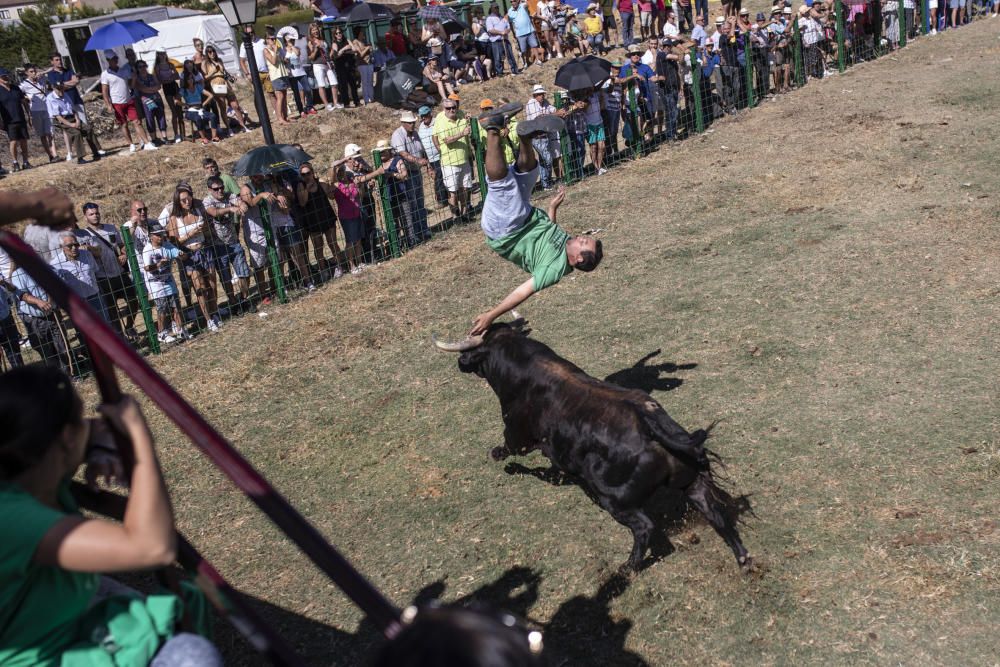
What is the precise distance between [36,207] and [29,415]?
0.64 meters

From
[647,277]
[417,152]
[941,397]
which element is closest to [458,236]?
[417,152]

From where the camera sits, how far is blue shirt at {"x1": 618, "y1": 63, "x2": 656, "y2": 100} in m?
15.9

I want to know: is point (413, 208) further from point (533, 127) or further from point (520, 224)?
point (520, 224)

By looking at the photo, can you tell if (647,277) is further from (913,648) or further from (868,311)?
A: (913,648)

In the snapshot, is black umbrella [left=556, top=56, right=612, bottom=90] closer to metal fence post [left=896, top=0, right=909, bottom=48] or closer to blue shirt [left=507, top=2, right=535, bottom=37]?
blue shirt [left=507, top=2, right=535, bottom=37]

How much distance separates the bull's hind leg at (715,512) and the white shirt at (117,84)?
14969 mm

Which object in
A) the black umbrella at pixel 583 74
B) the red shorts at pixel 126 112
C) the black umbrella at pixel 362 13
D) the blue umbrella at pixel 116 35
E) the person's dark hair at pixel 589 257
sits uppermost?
the blue umbrella at pixel 116 35

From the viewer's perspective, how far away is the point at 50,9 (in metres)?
36.2

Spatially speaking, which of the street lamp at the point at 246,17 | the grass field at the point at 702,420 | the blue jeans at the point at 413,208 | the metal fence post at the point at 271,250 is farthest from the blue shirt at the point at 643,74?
the metal fence post at the point at 271,250

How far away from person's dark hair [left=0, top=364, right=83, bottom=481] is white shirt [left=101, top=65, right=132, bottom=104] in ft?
53.1

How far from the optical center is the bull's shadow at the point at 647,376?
7855 mm

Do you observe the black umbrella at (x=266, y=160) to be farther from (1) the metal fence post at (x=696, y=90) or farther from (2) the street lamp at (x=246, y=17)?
(1) the metal fence post at (x=696, y=90)


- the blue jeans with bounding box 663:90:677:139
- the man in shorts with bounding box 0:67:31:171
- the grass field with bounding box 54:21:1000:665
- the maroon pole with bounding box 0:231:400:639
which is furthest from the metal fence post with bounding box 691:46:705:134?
the maroon pole with bounding box 0:231:400:639

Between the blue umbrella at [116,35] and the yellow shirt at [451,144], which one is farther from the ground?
the blue umbrella at [116,35]
